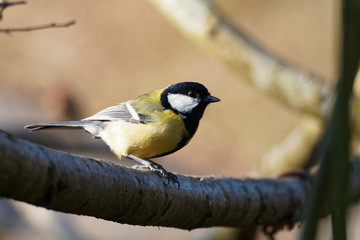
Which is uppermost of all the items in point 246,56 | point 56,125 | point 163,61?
point 246,56

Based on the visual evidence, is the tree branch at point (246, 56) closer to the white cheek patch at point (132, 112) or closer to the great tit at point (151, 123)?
the great tit at point (151, 123)

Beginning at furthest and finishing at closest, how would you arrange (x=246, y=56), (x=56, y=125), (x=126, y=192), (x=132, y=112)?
(x=246, y=56), (x=132, y=112), (x=56, y=125), (x=126, y=192)

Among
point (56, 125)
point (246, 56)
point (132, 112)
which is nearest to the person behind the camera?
point (56, 125)

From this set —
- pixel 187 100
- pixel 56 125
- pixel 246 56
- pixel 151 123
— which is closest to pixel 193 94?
pixel 187 100

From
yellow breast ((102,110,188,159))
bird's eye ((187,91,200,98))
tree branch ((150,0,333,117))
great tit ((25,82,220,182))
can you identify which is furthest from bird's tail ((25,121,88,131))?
tree branch ((150,0,333,117))

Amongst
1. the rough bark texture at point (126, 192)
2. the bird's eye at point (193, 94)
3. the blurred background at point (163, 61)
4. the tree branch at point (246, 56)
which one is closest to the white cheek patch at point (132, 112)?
the bird's eye at point (193, 94)

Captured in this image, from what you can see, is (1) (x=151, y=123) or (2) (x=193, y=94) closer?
(1) (x=151, y=123)

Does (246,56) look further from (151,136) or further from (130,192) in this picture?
(130,192)

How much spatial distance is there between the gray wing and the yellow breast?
0.10 ft

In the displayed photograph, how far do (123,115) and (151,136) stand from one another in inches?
10.7

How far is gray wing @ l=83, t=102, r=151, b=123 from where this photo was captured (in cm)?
260

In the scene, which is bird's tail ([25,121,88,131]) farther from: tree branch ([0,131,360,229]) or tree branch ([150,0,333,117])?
tree branch ([150,0,333,117])

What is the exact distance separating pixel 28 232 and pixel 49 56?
6622 mm

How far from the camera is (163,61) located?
36.6 ft
